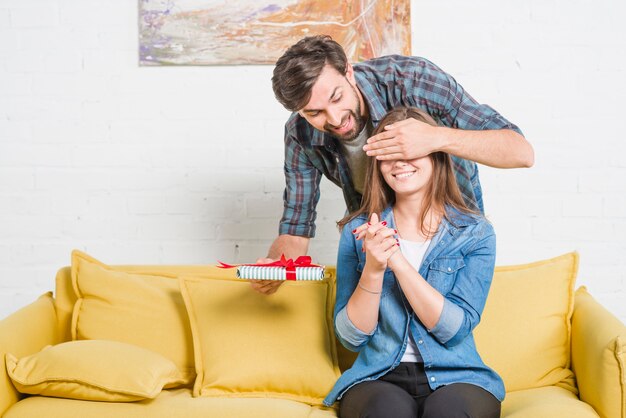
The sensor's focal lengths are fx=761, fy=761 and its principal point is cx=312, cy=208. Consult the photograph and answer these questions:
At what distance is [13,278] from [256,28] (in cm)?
159

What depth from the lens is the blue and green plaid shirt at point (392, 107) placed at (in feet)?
7.59

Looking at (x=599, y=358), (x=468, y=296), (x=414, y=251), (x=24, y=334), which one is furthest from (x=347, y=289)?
(x=24, y=334)

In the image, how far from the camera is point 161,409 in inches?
84.1

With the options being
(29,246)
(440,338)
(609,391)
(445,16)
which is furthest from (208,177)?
(609,391)

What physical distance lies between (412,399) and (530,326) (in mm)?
566

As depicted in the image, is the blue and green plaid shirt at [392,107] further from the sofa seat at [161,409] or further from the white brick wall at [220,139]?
the white brick wall at [220,139]

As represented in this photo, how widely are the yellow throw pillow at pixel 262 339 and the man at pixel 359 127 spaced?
91mm

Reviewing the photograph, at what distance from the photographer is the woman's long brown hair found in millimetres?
2178

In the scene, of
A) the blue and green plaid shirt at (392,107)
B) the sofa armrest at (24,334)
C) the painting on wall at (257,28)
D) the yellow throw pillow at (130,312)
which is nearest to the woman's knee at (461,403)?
the blue and green plaid shirt at (392,107)

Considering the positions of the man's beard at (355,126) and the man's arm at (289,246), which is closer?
the man's beard at (355,126)

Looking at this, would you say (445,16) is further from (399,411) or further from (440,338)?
(399,411)

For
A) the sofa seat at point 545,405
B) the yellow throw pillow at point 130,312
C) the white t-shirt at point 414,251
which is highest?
the white t-shirt at point 414,251

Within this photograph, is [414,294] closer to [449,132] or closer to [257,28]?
[449,132]

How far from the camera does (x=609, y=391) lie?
2.04 metres
